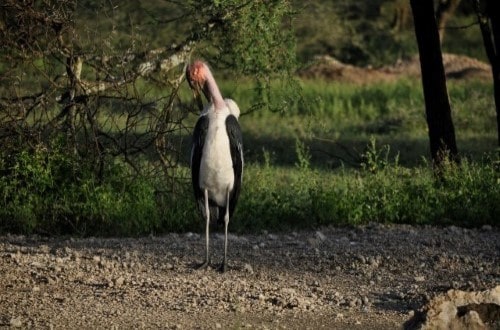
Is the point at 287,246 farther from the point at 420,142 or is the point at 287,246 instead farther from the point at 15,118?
the point at 420,142

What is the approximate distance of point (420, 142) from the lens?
1700 centimetres

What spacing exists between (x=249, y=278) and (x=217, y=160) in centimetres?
91

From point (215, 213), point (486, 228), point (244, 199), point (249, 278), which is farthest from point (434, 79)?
point (249, 278)

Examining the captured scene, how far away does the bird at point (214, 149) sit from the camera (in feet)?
28.6

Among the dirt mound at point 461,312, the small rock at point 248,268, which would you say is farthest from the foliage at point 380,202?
the dirt mound at point 461,312

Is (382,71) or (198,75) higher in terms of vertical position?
(382,71)

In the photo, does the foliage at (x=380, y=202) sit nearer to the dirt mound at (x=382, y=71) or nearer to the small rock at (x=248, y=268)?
the small rock at (x=248, y=268)

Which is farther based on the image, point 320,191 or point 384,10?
point 384,10

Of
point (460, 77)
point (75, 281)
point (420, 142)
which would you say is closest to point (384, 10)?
point (460, 77)

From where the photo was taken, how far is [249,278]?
843 cm

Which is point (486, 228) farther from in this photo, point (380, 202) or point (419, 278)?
point (419, 278)

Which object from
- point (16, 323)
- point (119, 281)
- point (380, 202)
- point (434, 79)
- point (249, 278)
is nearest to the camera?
point (16, 323)

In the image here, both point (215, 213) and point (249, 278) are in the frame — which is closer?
point (249, 278)

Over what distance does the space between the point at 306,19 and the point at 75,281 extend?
19.2m
